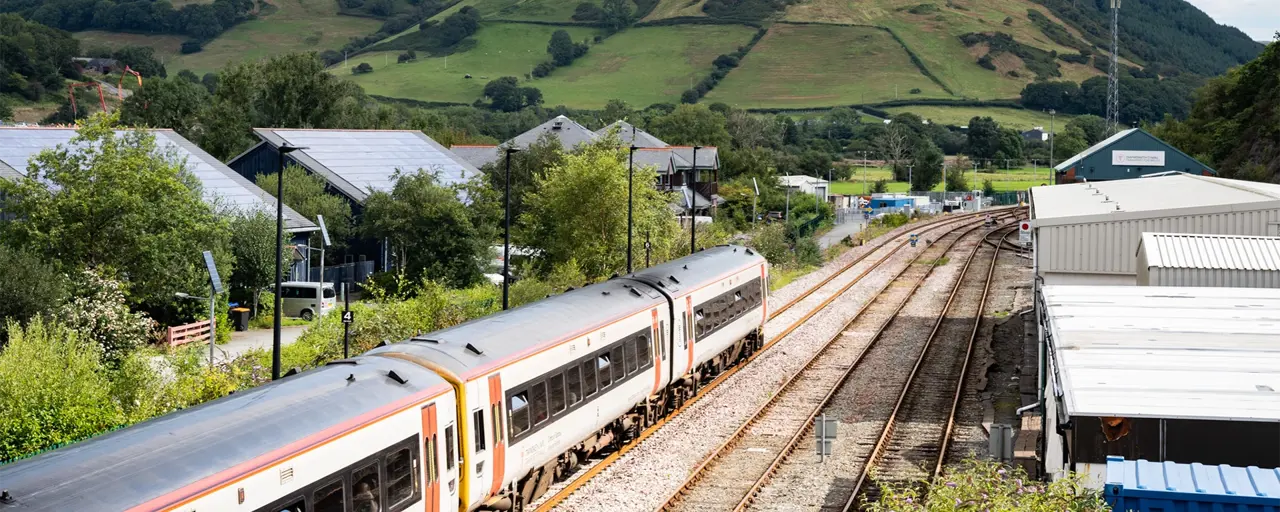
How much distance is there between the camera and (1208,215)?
100ft

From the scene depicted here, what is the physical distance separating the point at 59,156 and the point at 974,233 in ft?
187

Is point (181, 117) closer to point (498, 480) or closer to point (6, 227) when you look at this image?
point (6, 227)

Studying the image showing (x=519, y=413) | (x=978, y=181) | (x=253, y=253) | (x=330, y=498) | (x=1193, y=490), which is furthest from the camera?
(x=978, y=181)

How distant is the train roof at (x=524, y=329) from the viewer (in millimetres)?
15664

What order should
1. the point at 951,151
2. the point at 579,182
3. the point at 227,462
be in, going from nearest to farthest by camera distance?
the point at 227,462, the point at 579,182, the point at 951,151

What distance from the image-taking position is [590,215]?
40.9 m

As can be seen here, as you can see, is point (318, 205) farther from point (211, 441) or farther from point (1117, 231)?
point (211, 441)

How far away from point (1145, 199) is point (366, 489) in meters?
31.9

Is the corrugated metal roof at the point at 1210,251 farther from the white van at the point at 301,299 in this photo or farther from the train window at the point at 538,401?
the white van at the point at 301,299

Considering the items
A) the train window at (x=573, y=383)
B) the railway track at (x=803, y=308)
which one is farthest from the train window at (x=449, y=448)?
the train window at (x=573, y=383)

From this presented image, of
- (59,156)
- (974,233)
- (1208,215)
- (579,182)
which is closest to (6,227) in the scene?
(59,156)

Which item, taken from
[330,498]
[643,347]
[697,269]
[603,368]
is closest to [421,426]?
[330,498]

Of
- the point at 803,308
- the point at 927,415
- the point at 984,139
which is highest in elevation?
the point at 984,139

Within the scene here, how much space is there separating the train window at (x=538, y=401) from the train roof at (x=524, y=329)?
1.74ft
